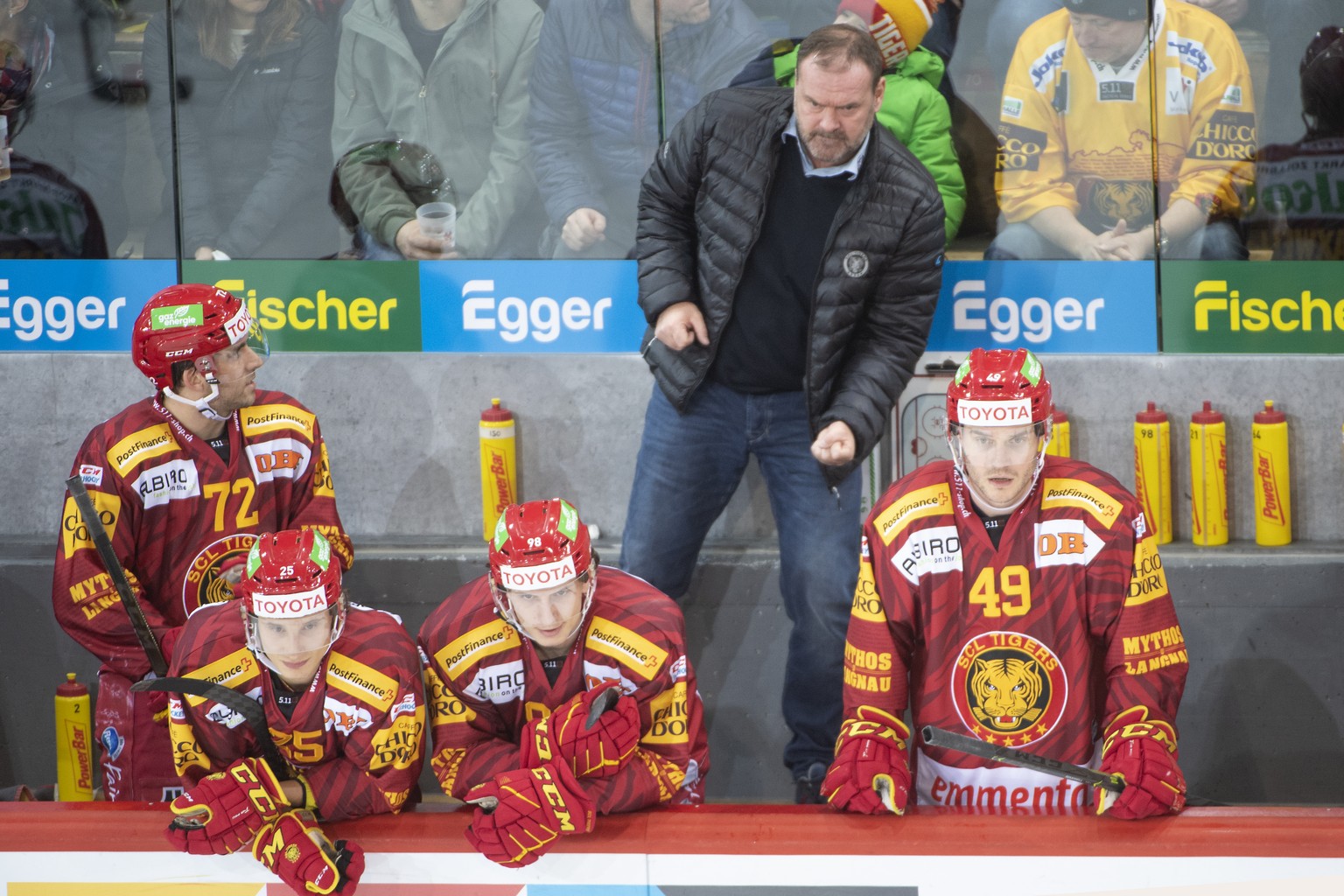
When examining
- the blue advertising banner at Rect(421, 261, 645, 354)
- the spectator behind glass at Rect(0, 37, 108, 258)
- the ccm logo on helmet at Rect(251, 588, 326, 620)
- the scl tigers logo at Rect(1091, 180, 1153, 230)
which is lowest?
the ccm logo on helmet at Rect(251, 588, 326, 620)

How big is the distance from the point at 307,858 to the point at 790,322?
6.61 feet

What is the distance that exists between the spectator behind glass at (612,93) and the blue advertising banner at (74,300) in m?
1.48

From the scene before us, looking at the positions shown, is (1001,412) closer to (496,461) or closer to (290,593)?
(290,593)

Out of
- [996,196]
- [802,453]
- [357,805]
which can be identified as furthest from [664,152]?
[357,805]

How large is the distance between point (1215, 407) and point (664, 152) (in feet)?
6.96

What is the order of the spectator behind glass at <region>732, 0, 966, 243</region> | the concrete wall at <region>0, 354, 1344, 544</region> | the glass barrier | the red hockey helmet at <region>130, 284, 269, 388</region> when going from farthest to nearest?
the concrete wall at <region>0, 354, 1344, 544</region>, the glass barrier, the spectator behind glass at <region>732, 0, 966, 243</region>, the red hockey helmet at <region>130, 284, 269, 388</region>

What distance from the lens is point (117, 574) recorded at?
4.03m

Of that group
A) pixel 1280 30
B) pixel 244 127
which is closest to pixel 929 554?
pixel 1280 30

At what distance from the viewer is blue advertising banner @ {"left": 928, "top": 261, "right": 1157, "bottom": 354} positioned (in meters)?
5.13

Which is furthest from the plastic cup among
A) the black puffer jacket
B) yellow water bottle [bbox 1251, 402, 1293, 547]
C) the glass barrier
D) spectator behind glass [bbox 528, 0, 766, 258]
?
yellow water bottle [bbox 1251, 402, 1293, 547]

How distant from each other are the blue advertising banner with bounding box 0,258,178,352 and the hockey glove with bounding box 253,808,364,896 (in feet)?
9.74

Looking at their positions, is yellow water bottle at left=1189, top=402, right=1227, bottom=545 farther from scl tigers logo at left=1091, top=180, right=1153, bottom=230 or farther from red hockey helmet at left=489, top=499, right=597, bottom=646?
red hockey helmet at left=489, top=499, right=597, bottom=646

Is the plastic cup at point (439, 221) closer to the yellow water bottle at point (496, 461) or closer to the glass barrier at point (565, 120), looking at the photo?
the glass barrier at point (565, 120)

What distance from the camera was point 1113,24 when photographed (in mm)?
5043
